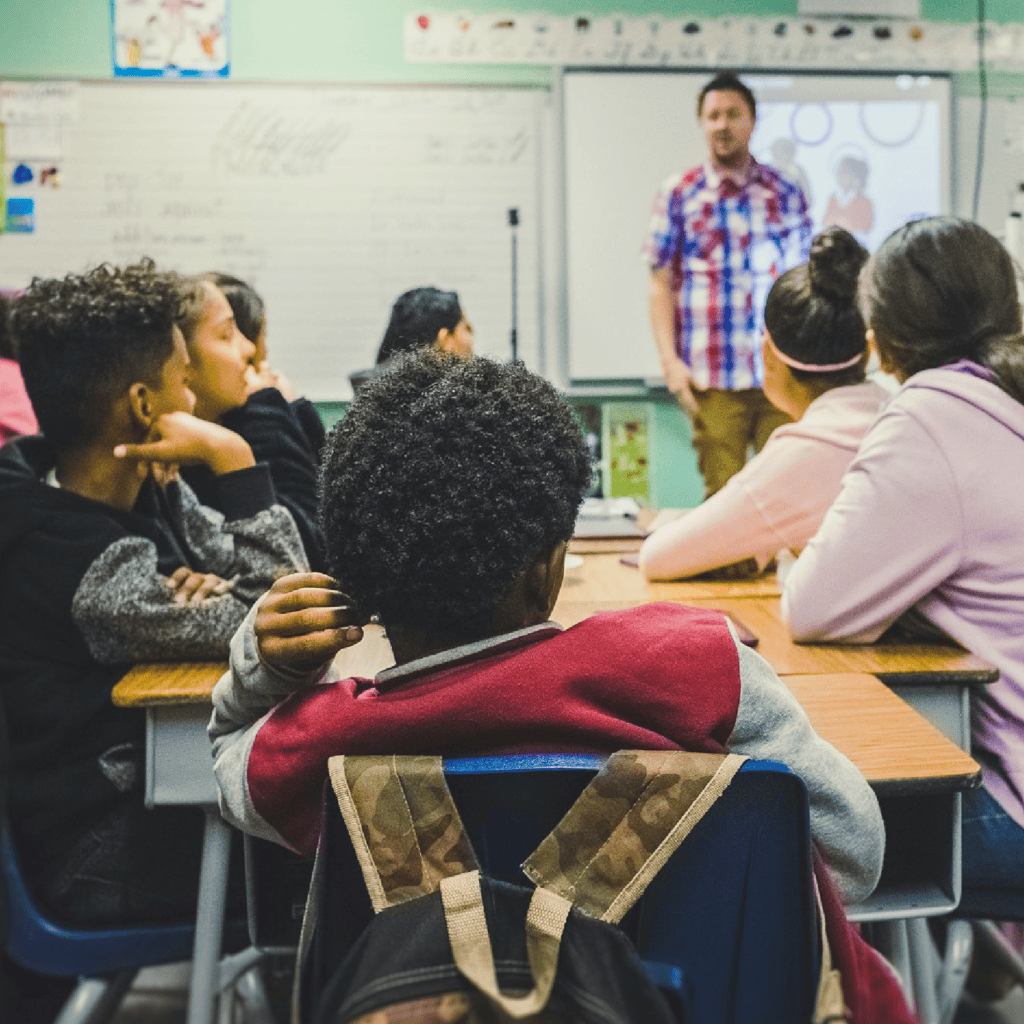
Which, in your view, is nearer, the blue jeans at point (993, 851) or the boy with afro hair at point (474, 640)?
the boy with afro hair at point (474, 640)

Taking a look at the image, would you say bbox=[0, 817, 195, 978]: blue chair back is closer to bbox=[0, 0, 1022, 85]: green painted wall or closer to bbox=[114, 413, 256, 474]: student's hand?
bbox=[114, 413, 256, 474]: student's hand

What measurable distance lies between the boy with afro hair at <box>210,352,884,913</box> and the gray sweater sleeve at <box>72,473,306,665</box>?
0.56m

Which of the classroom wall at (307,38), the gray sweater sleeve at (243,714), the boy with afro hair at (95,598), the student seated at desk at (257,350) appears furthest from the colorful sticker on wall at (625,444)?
the gray sweater sleeve at (243,714)

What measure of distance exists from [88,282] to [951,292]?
1.14m

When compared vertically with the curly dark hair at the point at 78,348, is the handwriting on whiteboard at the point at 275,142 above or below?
above

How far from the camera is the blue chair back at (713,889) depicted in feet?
2.38

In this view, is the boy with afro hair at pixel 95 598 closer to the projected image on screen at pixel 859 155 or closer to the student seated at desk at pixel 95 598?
the student seated at desk at pixel 95 598

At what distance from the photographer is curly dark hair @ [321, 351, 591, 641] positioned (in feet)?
2.63

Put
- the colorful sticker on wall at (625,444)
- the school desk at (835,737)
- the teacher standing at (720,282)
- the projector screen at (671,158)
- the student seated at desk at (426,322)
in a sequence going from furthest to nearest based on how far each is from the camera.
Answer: the colorful sticker on wall at (625,444) < the projector screen at (671,158) < the teacher standing at (720,282) < the student seated at desk at (426,322) < the school desk at (835,737)

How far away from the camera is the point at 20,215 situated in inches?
159

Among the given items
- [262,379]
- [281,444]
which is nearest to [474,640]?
[281,444]

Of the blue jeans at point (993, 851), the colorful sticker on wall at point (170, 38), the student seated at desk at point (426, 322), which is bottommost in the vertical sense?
the blue jeans at point (993, 851)

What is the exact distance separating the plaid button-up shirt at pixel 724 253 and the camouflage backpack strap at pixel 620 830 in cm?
337

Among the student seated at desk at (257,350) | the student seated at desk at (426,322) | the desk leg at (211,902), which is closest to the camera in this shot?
the desk leg at (211,902)
